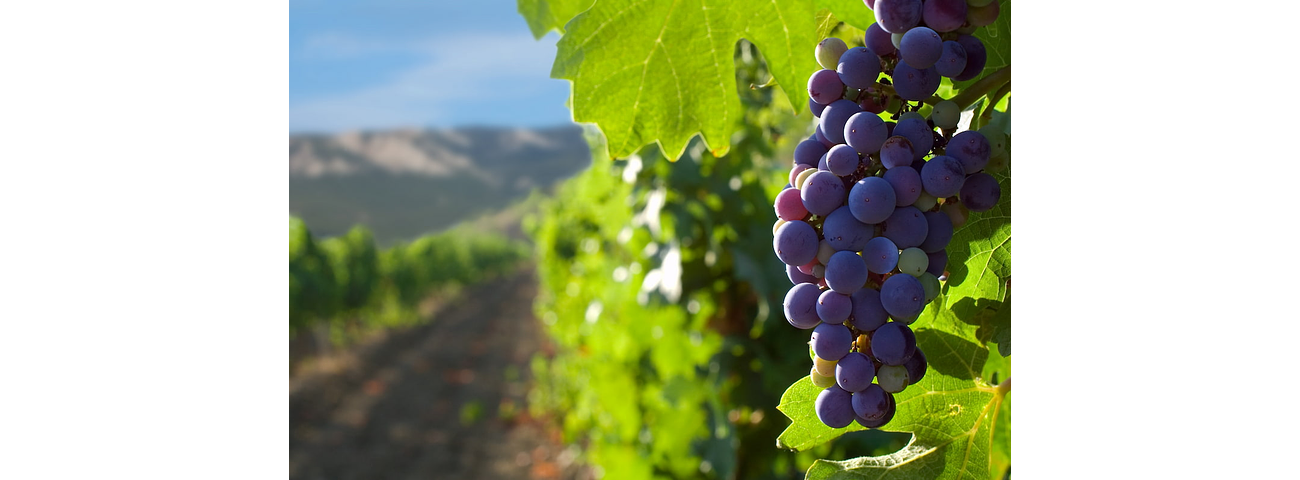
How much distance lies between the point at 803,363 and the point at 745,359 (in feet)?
1.12

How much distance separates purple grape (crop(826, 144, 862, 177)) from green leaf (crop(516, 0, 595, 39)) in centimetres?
53

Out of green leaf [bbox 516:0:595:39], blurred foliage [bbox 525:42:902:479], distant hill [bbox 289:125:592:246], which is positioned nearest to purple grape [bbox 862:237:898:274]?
green leaf [bbox 516:0:595:39]

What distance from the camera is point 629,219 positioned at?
5156mm

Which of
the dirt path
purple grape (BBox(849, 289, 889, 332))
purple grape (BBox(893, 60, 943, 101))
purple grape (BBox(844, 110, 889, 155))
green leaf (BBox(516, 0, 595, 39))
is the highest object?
the dirt path

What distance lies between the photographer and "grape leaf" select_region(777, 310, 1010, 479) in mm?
797

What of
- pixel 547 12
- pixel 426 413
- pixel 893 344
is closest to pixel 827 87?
pixel 893 344

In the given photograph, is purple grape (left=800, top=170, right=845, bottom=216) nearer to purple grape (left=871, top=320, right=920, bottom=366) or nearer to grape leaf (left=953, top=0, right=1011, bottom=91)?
purple grape (left=871, top=320, right=920, bottom=366)

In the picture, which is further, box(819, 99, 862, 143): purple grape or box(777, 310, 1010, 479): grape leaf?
box(777, 310, 1010, 479): grape leaf

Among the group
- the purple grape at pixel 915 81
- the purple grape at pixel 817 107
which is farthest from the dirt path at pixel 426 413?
the purple grape at pixel 915 81

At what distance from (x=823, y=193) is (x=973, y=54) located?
196 millimetres

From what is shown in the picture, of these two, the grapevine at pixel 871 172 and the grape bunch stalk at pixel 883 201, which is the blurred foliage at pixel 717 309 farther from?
the grape bunch stalk at pixel 883 201
